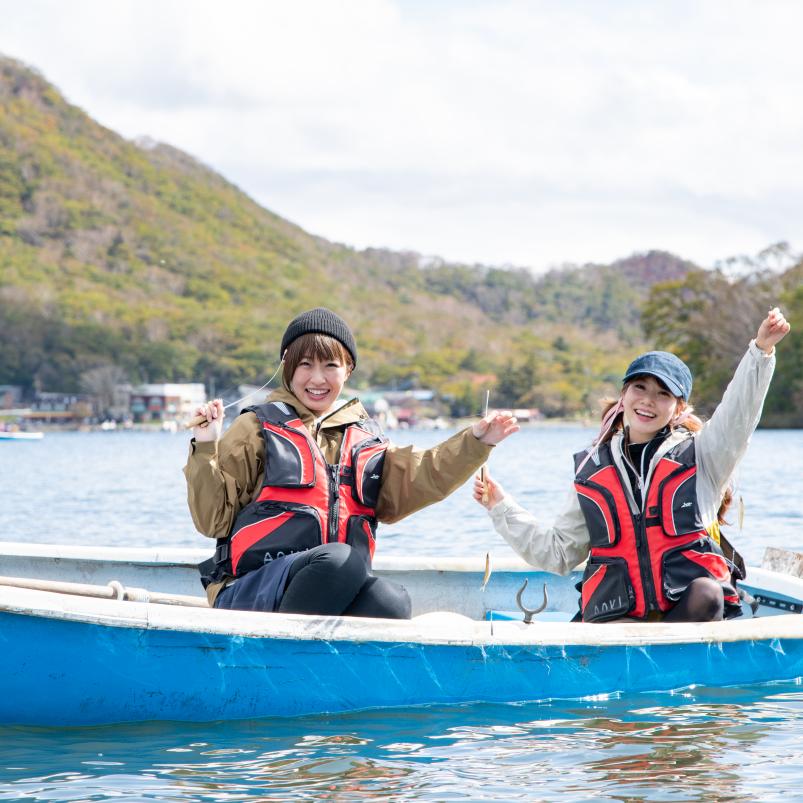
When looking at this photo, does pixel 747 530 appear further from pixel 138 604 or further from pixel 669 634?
pixel 138 604

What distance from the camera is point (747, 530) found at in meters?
13.2

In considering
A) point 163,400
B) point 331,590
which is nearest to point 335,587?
point 331,590

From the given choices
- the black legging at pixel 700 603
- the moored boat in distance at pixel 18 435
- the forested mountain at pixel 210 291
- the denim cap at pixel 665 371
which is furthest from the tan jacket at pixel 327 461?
the forested mountain at pixel 210 291

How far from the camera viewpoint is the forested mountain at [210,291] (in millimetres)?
101938

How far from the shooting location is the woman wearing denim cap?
171 inches

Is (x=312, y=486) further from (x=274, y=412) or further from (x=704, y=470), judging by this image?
(x=704, y=470)

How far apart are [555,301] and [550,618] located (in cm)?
14121

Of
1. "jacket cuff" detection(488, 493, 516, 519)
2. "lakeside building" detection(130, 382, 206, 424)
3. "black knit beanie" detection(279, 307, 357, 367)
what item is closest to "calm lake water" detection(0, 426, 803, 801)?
"jacket cuff" detection(488, 493, 516, 519)

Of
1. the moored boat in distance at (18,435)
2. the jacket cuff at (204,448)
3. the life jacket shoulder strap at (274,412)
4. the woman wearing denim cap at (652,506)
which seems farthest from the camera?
the moored boat in distance at (18,435)

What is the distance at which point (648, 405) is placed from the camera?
4.39 m

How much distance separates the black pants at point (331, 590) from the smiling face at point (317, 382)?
55 centimetres

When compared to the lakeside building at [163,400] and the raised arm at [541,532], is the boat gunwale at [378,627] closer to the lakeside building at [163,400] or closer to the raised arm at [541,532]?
the raised arm at [541,532]

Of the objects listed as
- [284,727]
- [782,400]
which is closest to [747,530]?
[284,727]

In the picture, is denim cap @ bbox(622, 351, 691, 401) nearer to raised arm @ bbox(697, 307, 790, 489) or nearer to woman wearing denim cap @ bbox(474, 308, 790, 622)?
woman wearing denim cap @ bbox(474, 308, 790, 622)
